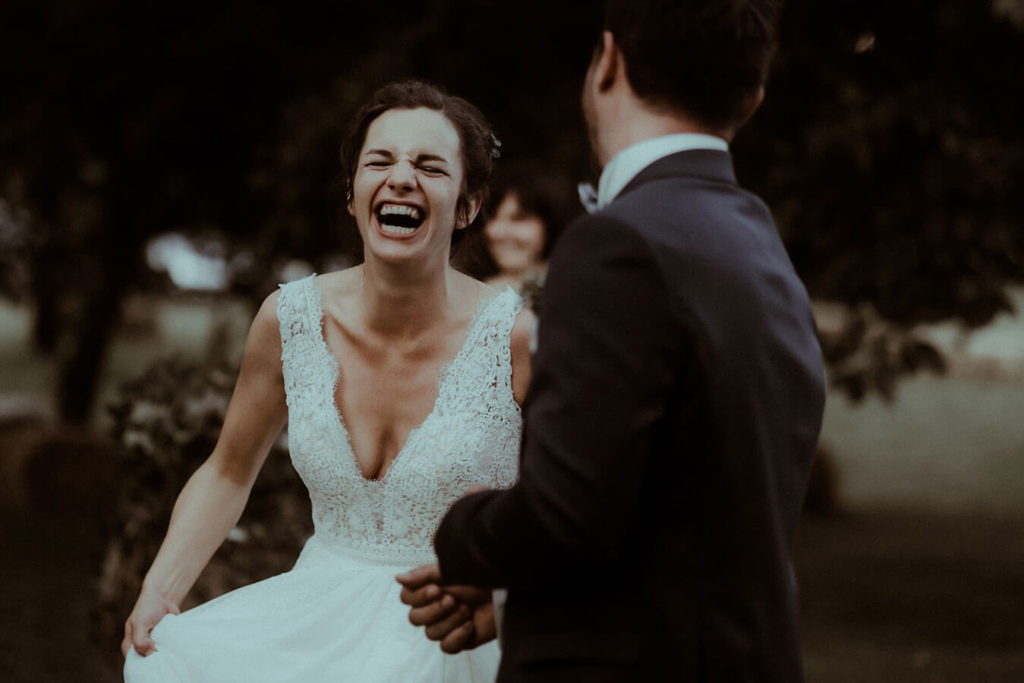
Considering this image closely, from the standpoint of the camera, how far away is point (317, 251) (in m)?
8.85

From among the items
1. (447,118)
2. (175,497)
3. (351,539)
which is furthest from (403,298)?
(175,497)

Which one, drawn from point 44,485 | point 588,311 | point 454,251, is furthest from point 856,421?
point 588,311

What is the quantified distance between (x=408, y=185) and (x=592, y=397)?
135 cm

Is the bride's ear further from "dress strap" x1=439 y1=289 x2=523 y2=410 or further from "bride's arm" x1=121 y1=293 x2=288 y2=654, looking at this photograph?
"bride's arm" x1=121 y1=293 x2=288 y2=654

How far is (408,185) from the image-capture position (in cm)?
306

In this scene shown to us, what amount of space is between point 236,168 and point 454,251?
6439mm

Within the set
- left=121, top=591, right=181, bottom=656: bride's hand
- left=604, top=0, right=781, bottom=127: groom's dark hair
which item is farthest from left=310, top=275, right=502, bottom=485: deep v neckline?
left=604, top=0, right=781, bottom=127: groom's dark hair

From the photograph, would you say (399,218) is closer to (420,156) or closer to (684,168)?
(420,156)

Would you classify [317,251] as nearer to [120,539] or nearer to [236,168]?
[236,168]

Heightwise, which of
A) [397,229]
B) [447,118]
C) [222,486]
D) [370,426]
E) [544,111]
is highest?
[544,111]

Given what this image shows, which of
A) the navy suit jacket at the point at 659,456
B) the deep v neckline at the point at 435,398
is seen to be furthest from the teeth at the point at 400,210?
the navy suit jacket at the point at 659,456

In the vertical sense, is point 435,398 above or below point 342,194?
below

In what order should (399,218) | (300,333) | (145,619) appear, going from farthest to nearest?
(300,333) < (399,218) < (145,619)

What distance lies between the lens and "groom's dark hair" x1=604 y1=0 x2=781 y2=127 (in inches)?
76.2
